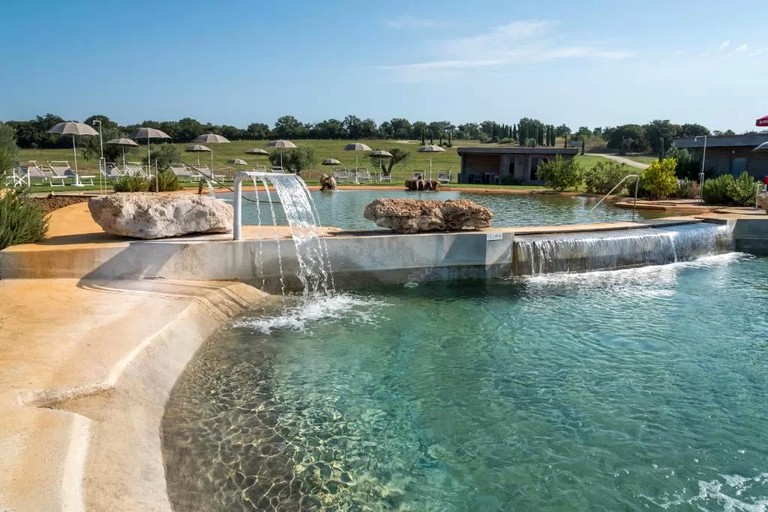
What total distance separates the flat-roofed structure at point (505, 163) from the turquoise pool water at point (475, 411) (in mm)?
29867

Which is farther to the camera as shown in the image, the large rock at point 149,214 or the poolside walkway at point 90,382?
the large rock at point 149,214

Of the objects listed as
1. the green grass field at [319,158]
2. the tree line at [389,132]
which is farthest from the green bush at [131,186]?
the tree line at [389,132]

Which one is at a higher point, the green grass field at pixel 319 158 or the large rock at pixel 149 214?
the green grass field at pixel 319 158

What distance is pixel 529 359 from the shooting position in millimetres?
6422

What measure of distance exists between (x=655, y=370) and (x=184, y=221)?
276 inches

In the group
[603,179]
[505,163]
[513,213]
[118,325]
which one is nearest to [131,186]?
[513,213]

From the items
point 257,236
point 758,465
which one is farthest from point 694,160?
Result: point 758,465

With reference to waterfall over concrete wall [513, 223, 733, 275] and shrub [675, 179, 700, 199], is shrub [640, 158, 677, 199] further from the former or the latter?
waterfall over concrete wall [513, 223, 733, 275]

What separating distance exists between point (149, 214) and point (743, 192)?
19108mm

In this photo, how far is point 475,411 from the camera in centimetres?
513

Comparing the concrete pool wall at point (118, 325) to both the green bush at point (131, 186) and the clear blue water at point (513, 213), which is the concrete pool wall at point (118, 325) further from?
the green bush at point (131, 186)

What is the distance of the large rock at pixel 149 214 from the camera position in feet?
28.3

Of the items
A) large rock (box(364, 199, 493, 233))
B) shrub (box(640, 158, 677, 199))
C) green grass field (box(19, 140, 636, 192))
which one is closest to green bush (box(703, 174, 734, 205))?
shrub (box(640, 158, 677, 199))

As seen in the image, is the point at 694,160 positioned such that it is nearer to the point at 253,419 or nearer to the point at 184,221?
the point at 184,221
